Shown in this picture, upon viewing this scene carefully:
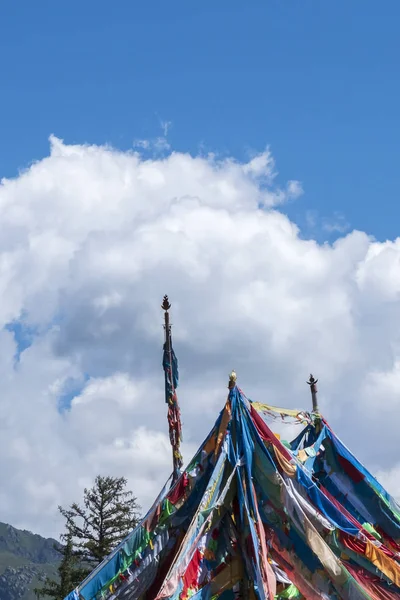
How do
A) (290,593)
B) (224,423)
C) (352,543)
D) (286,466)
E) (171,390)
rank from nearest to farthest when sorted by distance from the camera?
(290,593) < (352,543) < (286,466) < (224,423) < (171,390)

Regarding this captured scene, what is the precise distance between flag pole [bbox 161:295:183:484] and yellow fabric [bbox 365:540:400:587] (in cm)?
575

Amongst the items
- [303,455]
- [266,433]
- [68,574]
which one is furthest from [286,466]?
[68,574]

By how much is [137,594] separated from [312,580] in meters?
4.07

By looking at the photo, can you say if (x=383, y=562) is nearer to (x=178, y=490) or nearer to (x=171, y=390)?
(x=178, y=490)

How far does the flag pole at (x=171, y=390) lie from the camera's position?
Result: 24395 mm

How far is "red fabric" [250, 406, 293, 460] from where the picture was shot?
2113 cm

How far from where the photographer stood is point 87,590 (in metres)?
20.0

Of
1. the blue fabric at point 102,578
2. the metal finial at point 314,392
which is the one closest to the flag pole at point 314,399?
A: the metal finial at point 314,392

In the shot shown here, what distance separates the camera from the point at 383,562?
2036 cm

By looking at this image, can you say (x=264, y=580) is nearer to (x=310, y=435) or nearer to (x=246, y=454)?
(x=246, y=454)

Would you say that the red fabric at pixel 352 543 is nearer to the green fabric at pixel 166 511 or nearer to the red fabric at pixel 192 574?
the red fabric at pixel 192 574

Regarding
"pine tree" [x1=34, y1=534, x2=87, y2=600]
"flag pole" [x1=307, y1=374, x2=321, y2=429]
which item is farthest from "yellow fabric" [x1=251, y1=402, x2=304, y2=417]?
"pine tree" [x1=34, y1=534, x2=87, y2=600]

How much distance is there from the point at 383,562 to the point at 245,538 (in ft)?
10.6

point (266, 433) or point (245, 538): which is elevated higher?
point (266, 433)
